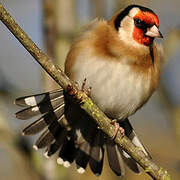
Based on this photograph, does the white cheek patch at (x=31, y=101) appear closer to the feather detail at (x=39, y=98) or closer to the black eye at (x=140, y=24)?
the feather detail at (x=39, y=98)

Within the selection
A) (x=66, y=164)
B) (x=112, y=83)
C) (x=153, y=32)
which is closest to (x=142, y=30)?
(x=153, y=32)

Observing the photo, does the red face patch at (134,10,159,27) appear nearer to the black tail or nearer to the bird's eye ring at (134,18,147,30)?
the bird's eye ring at (134,18,147,30)

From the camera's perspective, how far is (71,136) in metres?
5.28

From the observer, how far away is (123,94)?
4.56m

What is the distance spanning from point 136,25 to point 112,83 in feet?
2.22

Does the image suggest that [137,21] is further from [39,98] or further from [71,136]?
[71,136]

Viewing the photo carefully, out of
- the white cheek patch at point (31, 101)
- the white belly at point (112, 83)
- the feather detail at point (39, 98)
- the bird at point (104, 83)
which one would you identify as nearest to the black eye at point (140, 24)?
the bird at point (104, 83)

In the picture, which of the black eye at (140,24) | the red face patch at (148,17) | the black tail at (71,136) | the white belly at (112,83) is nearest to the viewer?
the white belly at (112,83)

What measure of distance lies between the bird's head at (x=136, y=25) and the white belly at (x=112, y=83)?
38 cm

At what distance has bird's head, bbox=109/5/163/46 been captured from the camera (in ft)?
15.2

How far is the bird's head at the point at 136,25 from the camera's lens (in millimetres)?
4633

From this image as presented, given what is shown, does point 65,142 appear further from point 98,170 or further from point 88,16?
point 88,16

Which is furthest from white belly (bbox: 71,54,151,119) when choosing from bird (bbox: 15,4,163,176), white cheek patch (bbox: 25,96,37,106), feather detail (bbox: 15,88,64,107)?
white cheek patch (bbox: 25,96,37,106)

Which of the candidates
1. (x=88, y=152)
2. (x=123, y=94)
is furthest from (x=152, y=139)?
(x=123, y=94)
